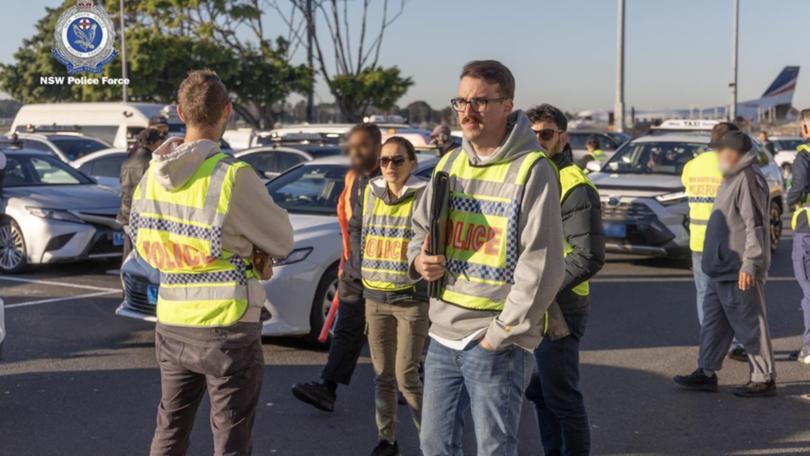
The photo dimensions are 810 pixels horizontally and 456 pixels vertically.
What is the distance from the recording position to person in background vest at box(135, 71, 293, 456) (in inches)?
141

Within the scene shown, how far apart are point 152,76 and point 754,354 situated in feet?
94.0

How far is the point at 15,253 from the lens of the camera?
36.9 feet

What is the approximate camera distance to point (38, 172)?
480 inches

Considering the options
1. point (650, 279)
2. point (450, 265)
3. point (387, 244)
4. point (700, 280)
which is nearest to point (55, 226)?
point (650, 279)

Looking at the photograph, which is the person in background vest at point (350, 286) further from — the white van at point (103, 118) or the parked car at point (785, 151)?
the parked car at point (785, 151)

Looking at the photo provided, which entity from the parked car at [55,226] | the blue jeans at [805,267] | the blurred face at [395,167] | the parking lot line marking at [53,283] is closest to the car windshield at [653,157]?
the blue jeans at [805,267]

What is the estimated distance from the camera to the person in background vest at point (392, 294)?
16.2 ft

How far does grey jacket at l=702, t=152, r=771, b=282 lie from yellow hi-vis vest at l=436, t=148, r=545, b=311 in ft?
10.7

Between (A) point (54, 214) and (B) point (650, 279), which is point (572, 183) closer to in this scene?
(B) point (650, 279)

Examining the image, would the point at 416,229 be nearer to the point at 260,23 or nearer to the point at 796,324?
the point at 796,324

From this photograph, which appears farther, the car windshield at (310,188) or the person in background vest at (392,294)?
the car windshield at (310,188)

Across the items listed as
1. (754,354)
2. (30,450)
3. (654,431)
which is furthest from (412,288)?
(754,354)

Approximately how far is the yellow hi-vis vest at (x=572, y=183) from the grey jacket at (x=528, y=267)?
979 mm

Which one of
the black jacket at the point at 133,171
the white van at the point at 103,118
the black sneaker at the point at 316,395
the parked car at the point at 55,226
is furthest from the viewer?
the white van at the point at 103,118
